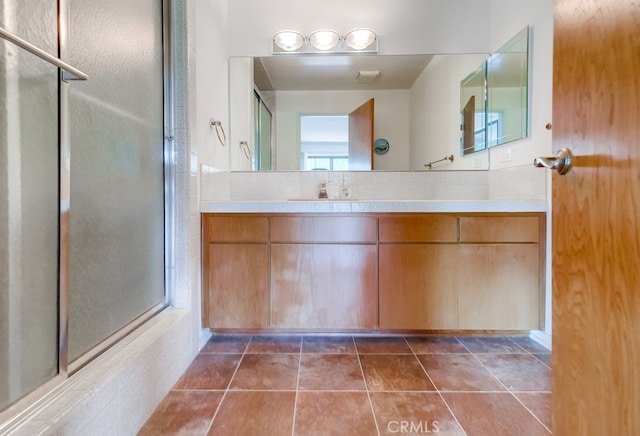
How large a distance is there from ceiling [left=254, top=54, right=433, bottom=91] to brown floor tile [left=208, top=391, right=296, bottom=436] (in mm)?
1978

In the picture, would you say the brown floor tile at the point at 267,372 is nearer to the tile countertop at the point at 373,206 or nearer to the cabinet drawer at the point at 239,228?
the cabinet drawer at the point at 239,228

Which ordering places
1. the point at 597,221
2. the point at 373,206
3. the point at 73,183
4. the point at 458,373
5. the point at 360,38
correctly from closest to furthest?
the point at 597,221
the point at 73,183
the point at 458,373
the point at 373,206
the point at 360,38

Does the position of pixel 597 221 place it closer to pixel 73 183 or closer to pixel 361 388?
pixel 361 388

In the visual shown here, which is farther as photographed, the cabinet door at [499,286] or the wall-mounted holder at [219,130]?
the wall-mounted holder at [219,130]

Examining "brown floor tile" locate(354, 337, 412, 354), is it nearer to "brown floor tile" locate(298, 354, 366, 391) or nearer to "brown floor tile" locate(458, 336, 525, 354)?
"brown floor tile" locate(298, 354, 366, 391)

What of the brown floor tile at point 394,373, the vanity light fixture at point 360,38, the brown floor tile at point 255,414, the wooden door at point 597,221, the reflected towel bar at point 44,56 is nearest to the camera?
the wooden door at point 597,221

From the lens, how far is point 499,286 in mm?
1877

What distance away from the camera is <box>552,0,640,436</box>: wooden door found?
2.05 feet

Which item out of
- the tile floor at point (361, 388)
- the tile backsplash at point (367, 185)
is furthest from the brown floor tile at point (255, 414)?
the tile backsplash at point (367, 185)

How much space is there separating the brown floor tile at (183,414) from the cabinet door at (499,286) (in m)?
1.37

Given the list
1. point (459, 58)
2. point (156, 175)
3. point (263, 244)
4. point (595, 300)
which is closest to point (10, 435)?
point (156, 175)

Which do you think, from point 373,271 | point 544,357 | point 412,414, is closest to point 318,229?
point 373,271

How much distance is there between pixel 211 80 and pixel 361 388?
190 cm

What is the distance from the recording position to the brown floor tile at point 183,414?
1.19 m
